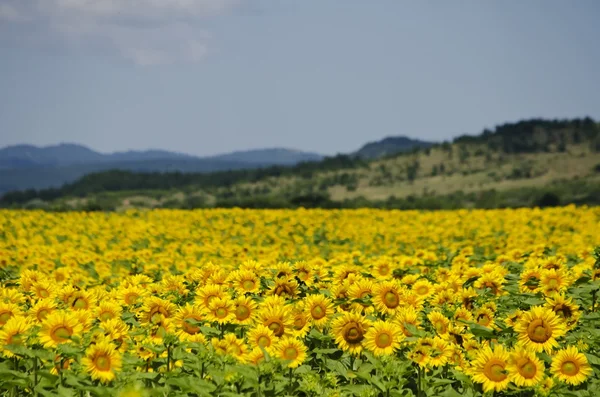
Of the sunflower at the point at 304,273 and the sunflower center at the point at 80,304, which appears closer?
the sunflower center at the point at 80,304

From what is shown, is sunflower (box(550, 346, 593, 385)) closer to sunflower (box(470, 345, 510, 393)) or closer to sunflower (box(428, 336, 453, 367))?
sunflower (box(470, 345, 510, 393))

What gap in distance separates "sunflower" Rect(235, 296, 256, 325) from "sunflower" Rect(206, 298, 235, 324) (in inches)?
1.9

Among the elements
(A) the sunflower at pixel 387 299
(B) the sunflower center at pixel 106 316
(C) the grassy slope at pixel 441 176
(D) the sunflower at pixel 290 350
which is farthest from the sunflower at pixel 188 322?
(C) the grassy slope at pixel 441 176

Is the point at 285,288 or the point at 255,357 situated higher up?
the point at 285,288

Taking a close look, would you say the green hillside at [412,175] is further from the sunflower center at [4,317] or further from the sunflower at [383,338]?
the sunflower center at [4,317]

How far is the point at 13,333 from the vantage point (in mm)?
4945

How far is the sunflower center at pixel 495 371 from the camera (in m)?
4.77

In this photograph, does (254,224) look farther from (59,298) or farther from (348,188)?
(348,188)

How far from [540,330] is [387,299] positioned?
1.33m

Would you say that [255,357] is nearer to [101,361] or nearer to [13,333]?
[101,361]

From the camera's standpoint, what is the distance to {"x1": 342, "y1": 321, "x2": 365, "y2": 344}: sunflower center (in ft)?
17.7

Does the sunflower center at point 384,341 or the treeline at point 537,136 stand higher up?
the treeline at point 537,136

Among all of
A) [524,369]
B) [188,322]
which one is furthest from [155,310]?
[524,369]

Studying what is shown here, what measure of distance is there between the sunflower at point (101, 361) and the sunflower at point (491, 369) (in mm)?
2448
